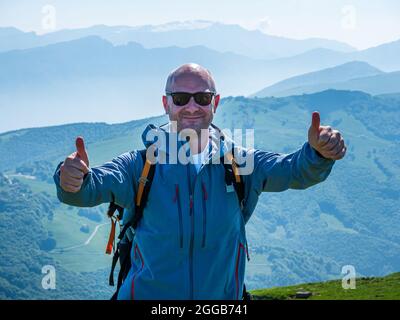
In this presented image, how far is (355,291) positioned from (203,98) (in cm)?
9777

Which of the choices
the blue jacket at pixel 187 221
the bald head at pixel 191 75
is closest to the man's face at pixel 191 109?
the bald head at pixel 191 75

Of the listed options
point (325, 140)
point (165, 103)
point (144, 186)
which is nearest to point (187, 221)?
point (144, 186)

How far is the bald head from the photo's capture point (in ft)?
22.9

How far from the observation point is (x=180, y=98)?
275 inches

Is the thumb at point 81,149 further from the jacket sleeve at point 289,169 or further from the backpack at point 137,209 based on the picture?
the jacket sleeve at point 289,169

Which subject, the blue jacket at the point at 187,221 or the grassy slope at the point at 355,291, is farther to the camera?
the grassy slope at the point at 355,291

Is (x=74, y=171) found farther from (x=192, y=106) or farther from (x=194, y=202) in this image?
(x=192, y=106)

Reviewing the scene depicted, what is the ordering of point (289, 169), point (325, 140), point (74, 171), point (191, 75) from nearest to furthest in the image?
point (74, 171)
point (325, 140)
point (289, 169)
point (191, 75)

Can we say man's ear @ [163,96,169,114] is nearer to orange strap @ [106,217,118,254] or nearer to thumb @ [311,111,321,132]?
orange strap @ [106,217,118,254]

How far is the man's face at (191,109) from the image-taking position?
695 centimetres

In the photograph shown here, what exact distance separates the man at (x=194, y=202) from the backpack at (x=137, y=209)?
2.7 inches

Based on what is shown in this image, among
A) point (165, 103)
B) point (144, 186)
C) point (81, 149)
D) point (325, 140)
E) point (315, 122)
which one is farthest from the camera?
point (165, 103)
